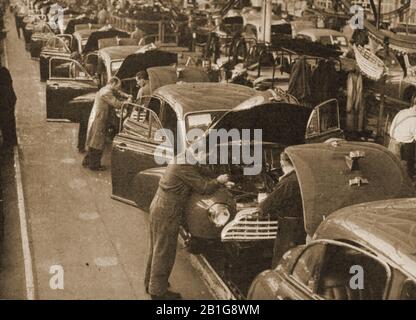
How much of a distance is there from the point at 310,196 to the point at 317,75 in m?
8.17

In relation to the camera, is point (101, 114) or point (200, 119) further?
point (101, 114)

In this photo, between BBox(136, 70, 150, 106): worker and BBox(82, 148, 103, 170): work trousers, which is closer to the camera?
BBox(136, 70, 150, 106): worker

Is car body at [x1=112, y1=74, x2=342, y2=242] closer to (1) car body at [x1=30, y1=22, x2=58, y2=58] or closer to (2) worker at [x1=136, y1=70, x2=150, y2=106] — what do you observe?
(2) worker at [x1=136, y1=70, x2=150, y2=106]

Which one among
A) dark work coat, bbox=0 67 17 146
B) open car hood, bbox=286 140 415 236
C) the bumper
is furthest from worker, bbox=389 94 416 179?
dark work coat, bbox=0 67 17 146

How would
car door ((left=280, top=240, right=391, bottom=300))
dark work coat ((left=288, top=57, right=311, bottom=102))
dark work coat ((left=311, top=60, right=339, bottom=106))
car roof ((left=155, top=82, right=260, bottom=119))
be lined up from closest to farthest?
car door ((left=280, top=240, right=391, bottom=300)) → car roof ((left=155, top=82, right=260, bottom=119)) → dark work coat ((left=288, top=57, right=311, bottom=102)) → dark work coat ((left=311, top=60, right=339, bottom=106))

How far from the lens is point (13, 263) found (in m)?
8.16

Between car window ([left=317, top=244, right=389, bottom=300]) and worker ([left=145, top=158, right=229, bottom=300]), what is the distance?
2204 mm

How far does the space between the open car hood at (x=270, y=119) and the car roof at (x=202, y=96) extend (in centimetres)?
101

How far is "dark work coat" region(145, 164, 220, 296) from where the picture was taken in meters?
6.73

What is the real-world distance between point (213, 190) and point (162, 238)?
2.36 ft

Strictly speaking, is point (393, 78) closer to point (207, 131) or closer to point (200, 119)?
point (200, 119)

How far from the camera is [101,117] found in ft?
39.2

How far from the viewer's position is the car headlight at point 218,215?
22.9 ft

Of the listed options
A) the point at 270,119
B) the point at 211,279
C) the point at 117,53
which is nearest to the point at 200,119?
the point at 270,119
